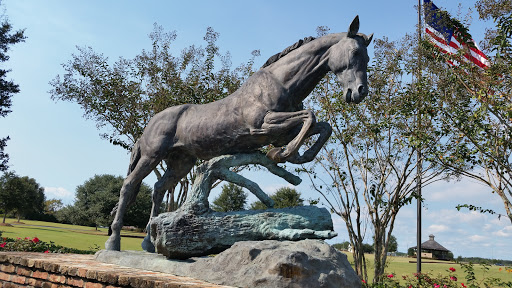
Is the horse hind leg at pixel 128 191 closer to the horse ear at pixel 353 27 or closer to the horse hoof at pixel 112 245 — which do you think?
the horse hoof at pixel 112 245

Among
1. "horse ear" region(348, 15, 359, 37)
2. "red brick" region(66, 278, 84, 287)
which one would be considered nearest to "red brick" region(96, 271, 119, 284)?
"red brick" region(66, 278, 84, 287)

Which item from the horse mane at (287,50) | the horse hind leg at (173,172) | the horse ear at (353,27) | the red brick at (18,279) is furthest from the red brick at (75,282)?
the horse ear at (353,27)

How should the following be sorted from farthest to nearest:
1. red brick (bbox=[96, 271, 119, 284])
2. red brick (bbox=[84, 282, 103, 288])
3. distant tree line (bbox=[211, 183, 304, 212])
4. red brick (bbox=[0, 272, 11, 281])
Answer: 1. distant tree line (bbox=[211, 183, 304, 212])
2. red brick (bbox=[0, 272, 11, 281])
3. red brick (bbox=[84, 282, 103, 288])
4. red brick (bbox=[96, 271, 119, 284])

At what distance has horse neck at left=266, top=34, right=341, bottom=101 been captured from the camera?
17.5ft

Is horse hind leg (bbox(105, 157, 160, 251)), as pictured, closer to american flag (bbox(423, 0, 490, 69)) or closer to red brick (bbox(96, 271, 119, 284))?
red brick (bbox(96, 271, 119, 284))

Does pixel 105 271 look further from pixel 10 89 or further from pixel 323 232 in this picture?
pixel 10 89

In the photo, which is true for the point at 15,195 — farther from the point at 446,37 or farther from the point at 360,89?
the point at 360,89

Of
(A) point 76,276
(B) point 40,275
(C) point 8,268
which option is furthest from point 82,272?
(C) point 8,268

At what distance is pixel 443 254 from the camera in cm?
2673

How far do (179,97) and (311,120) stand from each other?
31.3ft

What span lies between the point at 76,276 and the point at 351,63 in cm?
408

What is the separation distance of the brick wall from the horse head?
2.66 meters

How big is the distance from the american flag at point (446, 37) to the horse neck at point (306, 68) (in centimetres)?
652

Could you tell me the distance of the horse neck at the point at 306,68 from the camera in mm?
5328
